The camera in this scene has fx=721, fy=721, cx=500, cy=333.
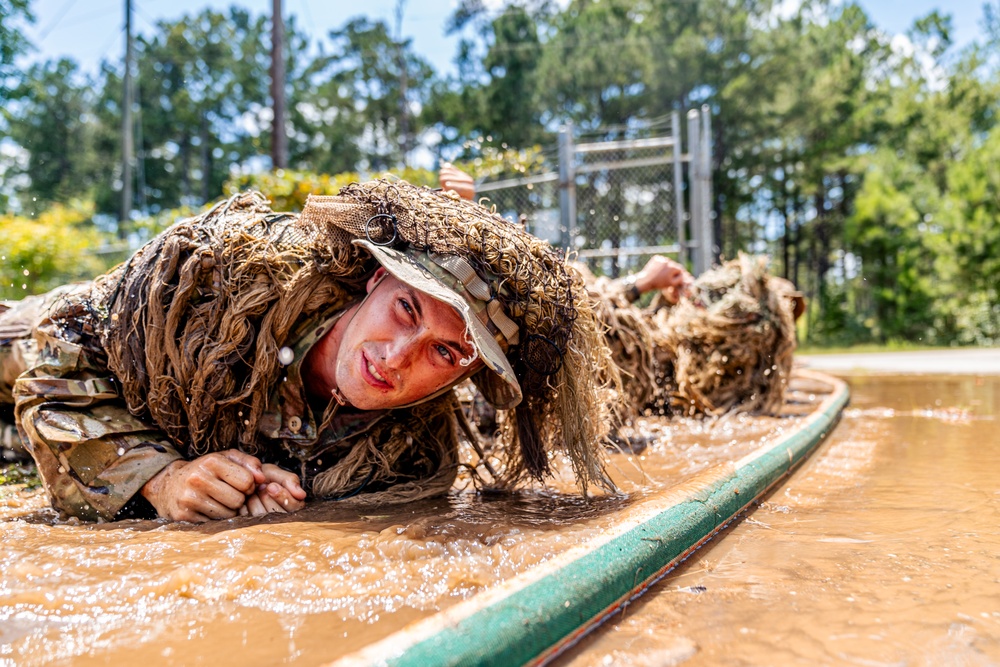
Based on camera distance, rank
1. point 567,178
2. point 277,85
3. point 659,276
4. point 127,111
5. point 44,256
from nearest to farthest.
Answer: point 659,276 → point 567,178 → point 277,85 → point 44,256 → point 127,111

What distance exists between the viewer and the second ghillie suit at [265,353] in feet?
6.57

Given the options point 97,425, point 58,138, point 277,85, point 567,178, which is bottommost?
point 97,425

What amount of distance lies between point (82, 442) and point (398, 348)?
903 mm

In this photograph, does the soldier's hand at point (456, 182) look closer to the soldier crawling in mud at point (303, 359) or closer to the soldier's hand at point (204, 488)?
the soldier crawling in mud at point (303, 359)

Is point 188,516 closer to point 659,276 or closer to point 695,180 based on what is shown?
point 659,276

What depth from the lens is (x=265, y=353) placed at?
210cm

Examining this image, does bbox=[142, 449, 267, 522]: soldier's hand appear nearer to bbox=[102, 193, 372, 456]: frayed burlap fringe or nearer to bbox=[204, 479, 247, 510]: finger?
bbox=[204, 479, 247, 510]: finger

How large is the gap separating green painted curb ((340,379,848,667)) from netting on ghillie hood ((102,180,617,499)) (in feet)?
1.65

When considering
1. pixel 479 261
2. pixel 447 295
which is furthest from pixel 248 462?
pixel 479 261

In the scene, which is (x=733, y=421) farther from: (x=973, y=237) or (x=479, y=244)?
(x=973, y=237)

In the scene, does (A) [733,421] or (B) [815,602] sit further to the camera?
(A) [733,421]

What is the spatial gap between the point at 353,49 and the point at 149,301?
28.1m

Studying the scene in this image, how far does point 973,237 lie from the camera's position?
17578 mm

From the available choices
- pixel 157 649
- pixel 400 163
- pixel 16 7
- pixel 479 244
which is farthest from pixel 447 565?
pixel 400 163
